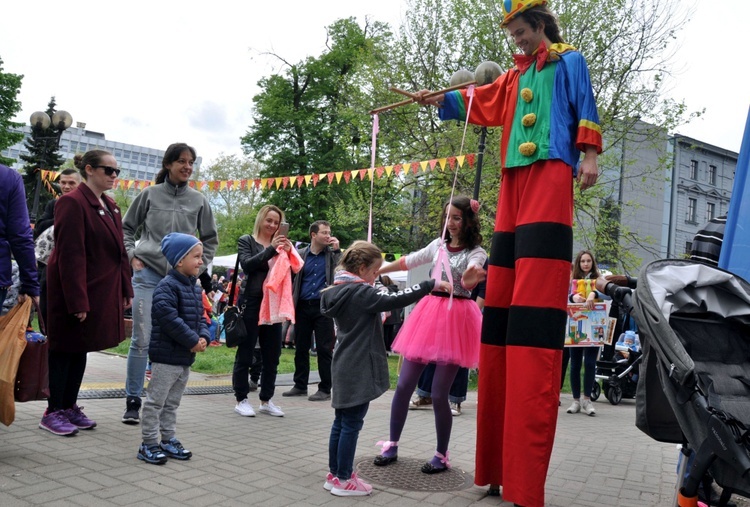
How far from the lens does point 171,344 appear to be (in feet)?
14.0

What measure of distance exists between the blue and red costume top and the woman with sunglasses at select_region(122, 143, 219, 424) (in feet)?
9.17

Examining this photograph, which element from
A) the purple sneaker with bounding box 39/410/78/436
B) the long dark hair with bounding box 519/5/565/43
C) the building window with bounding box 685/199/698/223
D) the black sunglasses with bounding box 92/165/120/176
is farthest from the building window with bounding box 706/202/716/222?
the purple sneaker with bounding box 39/410/78/436

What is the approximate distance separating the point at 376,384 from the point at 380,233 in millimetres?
24083

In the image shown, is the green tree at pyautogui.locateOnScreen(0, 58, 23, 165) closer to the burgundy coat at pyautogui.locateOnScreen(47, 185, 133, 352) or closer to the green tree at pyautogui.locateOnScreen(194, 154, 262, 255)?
the green tree at pyautogui.locateOnScreen(194, 154, 262, 255)

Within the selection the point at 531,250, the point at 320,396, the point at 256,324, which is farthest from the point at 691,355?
the point at 320,396

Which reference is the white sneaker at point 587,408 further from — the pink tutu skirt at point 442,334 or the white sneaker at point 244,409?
the white sneaker at point 244,409

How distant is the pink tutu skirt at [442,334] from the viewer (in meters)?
4.37

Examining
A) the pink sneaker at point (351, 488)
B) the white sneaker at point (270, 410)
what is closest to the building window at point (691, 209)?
the white sneaker at point (270, 410)

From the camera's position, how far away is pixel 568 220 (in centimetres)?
349

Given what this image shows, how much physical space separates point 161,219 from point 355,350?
99.8 inches

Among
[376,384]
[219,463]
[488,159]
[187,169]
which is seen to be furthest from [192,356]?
A: [488,159]

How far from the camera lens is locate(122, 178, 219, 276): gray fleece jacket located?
5289 mm

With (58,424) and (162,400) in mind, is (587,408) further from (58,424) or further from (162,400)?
(58,424)

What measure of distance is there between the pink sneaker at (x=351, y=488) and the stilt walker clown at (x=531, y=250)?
0.69 metres
